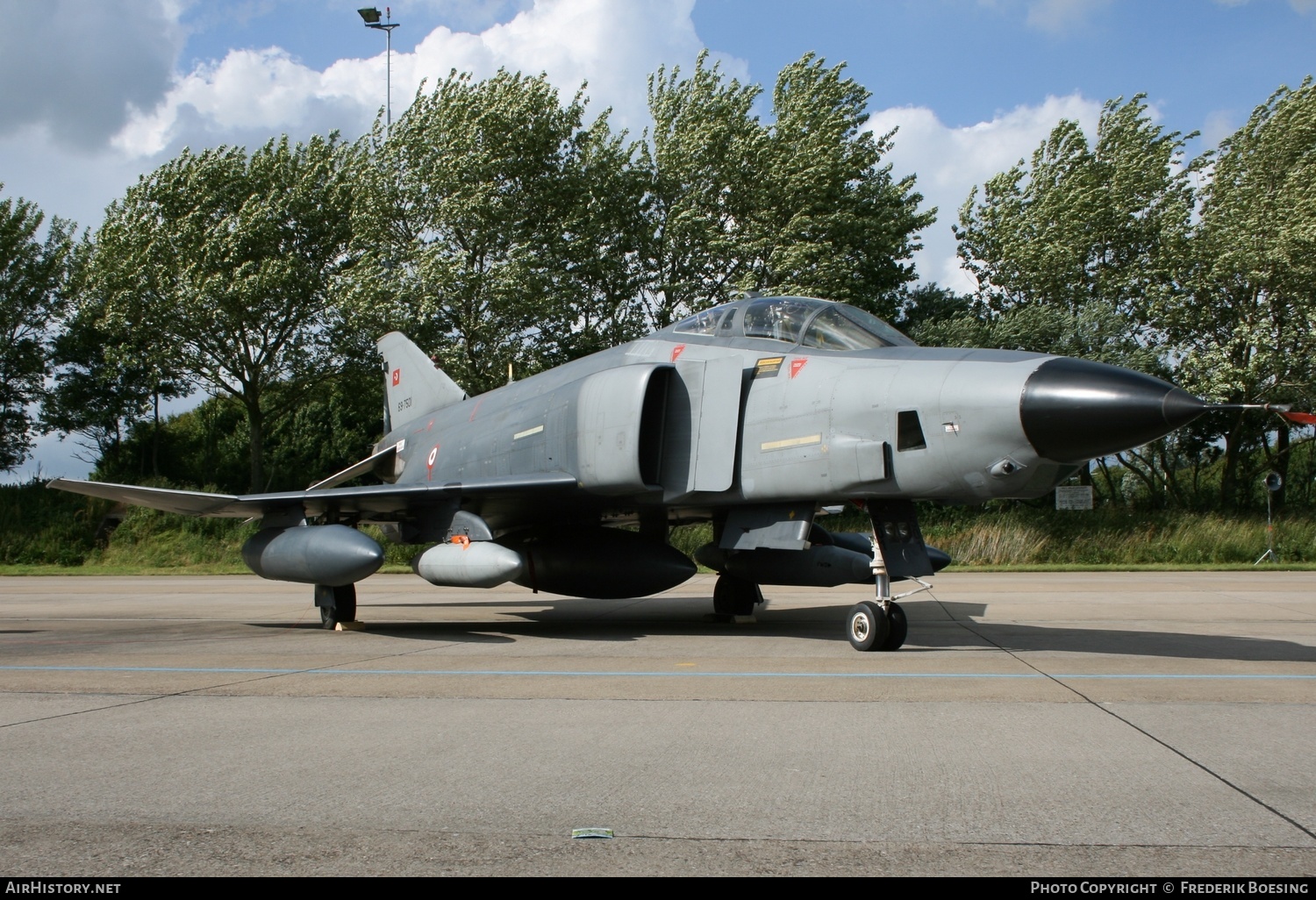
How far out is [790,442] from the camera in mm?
8656

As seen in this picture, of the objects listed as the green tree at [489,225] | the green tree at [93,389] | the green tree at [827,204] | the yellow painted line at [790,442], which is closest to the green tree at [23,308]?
the green tree at [93,389]

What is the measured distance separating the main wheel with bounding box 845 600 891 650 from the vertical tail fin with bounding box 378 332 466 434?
848cm

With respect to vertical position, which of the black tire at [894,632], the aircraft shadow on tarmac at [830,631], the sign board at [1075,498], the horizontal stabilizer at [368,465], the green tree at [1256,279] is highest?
the green tree at [1256,279]

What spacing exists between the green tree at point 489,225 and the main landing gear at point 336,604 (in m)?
18.2

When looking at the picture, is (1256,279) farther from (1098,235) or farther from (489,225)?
(489,225)

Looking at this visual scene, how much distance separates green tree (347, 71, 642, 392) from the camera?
29375 millimetres

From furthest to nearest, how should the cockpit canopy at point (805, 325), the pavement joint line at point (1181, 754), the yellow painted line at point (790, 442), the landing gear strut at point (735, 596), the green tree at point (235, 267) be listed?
the green tree at point (235, 267) → the landing gear strut at point (735, 596) → the cockpit canopy at point (805, 325) → the yellow painted line at point (790, 442) → the pavement joint line at point (1181, 754)

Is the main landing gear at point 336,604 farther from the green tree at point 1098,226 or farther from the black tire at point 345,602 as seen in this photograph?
the green tree at point 1098,226

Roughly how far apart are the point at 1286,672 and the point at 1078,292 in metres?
26.8

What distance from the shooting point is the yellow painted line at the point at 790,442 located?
8.44 metres

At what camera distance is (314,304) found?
115ft

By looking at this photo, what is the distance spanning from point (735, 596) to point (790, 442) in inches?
146

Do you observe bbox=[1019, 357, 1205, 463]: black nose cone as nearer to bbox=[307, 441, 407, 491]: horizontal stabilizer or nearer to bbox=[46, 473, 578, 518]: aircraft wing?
bbox=[46, 473, 578, 518]: aircraft wing
